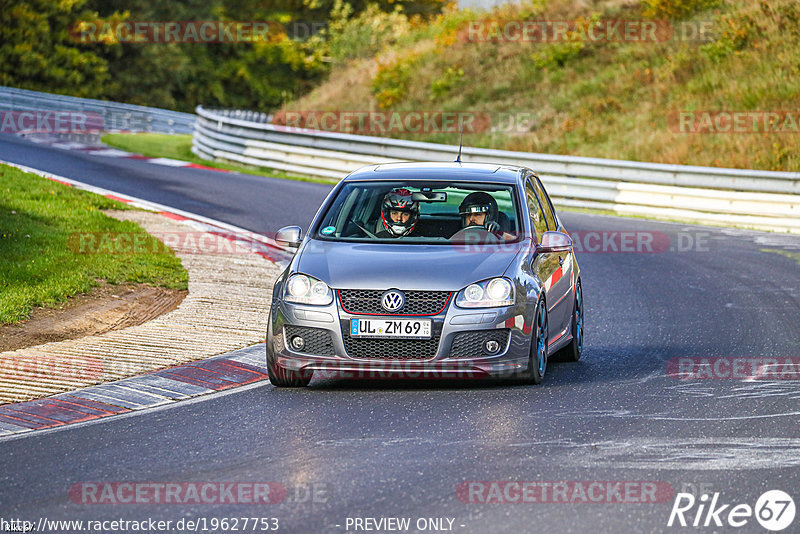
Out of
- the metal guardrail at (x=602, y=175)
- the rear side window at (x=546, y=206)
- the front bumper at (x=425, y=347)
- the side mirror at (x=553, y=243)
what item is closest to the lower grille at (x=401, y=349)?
the front bumper at (x=425, y=347)

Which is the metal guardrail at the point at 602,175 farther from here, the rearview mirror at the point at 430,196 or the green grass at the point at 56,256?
the rearview mirror at the point at 430,196

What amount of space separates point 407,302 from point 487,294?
0.59 metres

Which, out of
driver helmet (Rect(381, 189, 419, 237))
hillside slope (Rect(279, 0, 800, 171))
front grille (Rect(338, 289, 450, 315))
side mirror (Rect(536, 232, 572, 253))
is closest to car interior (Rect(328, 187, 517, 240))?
driver helmet (Rect(381, 189, 419, 237))

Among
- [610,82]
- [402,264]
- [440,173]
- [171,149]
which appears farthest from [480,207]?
[171,149]

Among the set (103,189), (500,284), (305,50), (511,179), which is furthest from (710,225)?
(305,50)

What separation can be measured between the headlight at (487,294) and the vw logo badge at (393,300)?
0.40 metres

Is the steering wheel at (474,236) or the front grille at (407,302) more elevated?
the steering wheel at (474,236)

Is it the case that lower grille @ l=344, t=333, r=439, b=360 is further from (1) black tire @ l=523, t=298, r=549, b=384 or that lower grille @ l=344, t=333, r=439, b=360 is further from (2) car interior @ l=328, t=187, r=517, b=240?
(2) car interior @ l=328, t=187, r=517, b=240

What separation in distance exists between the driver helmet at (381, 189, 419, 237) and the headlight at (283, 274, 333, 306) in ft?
4.09

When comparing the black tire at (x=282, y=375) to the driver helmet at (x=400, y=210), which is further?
the driver helmet at (x=400, y=210)

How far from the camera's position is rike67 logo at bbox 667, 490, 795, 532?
5719 millimetres

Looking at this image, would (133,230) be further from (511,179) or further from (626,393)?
(626,393)

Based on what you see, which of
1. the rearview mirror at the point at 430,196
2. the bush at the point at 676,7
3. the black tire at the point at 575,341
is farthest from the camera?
the bush at the point at 676,7

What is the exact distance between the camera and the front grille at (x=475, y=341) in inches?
337
